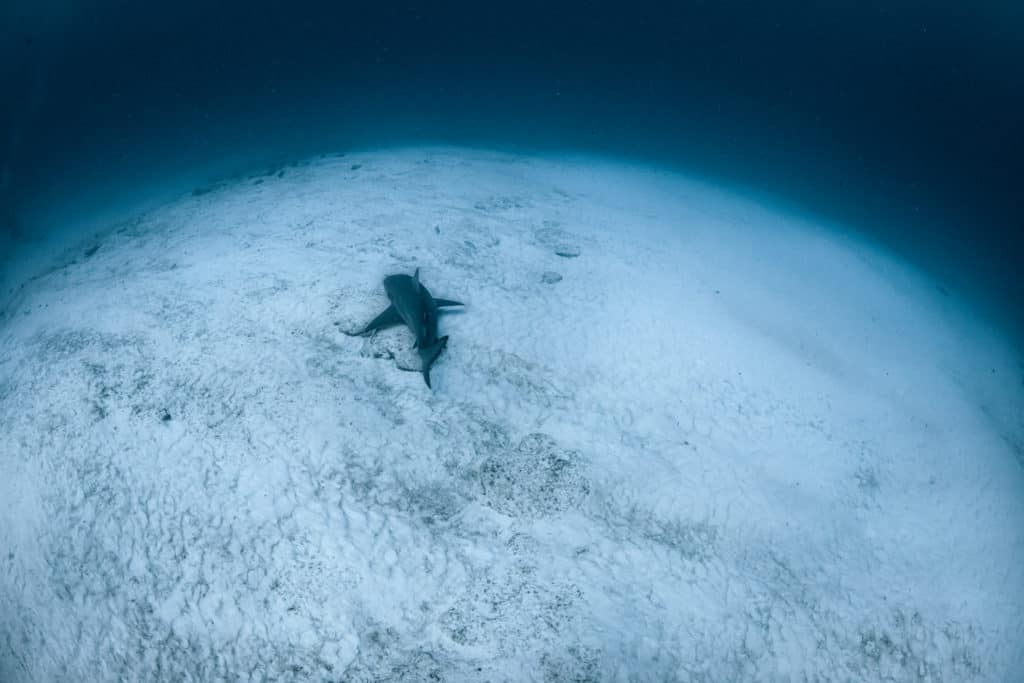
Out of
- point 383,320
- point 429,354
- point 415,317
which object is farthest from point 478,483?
point 383,320

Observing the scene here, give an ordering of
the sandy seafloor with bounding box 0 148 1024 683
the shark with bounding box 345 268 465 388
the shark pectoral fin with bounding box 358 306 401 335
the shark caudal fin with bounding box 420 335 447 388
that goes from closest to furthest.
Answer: the sandy seafloor with bounding box 0 148 1024 683 → the shark caudal fin with bounding box 420 335 447 388 → the shark with bounding box 345 268 465 388 → the shark pectoral fin with bounding box 358 306 401 335

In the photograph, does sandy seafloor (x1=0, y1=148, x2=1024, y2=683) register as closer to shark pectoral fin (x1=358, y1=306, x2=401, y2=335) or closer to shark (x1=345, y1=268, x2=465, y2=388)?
shark pectoral fin (x1=358, y1=306, x2=401, y2=335)

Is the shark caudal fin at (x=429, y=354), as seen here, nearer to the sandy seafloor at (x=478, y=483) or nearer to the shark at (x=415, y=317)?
the shark at (x=415, y=317)

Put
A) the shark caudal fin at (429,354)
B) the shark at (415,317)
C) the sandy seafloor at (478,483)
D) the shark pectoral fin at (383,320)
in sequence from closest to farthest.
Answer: the sandy seafloor at (478,483) → the shark caudal fin at (429,354) → the shark at (415,317) → the shark pectoral fin at (383,320)

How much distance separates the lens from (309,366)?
22.0ft

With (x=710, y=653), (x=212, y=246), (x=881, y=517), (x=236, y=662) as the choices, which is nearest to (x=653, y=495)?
A: (x=710, y=653)

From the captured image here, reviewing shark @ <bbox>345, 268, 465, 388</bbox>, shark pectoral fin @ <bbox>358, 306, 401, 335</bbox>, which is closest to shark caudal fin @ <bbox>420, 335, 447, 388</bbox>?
shark @ <bbox>345, 268, 465, 388</bbox>

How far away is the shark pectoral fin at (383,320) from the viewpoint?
7.17 metres

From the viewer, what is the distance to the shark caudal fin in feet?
20.3

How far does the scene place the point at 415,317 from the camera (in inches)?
256

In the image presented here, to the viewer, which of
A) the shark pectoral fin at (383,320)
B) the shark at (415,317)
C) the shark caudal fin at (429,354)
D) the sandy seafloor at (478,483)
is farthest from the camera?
the shark pectoral fin at (383,320)

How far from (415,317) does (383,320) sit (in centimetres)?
99

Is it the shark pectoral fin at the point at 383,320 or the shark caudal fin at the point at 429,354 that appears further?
the shark pectoral fin at the point at 383,320

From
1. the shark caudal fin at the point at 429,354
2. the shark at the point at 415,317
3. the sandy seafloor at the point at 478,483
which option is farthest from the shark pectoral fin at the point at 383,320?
the shark caudal fin at the point at 429,354
